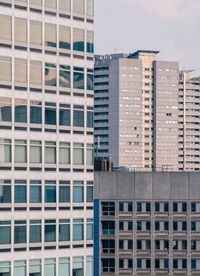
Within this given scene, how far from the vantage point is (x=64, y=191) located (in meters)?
56.4

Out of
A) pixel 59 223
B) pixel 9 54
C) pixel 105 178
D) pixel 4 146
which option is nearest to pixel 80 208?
pixel 59 223

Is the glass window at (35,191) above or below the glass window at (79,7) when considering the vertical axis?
below

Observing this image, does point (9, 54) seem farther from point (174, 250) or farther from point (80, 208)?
point (174, 250)

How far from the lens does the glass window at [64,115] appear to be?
56188 mm

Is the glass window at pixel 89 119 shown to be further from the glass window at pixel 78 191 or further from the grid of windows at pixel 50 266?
the grid of windows at pixel 50 266

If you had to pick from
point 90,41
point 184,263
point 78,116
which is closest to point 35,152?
point 78,116

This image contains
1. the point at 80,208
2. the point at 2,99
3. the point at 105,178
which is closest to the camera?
the point at 2,99

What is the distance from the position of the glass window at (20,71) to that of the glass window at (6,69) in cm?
48

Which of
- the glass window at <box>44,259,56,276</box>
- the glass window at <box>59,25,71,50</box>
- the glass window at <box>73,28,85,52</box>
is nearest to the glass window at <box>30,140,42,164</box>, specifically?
the glass window at <box>44,259,56,276</box>

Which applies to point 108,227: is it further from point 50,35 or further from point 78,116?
point 50,35

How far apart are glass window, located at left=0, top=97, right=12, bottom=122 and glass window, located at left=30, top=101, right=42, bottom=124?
156cm

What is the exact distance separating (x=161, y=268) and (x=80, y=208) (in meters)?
59.7

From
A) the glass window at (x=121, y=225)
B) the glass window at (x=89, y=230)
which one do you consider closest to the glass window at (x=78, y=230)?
the glass window at (x=89, y=230)

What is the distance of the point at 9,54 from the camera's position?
53.9 metres
